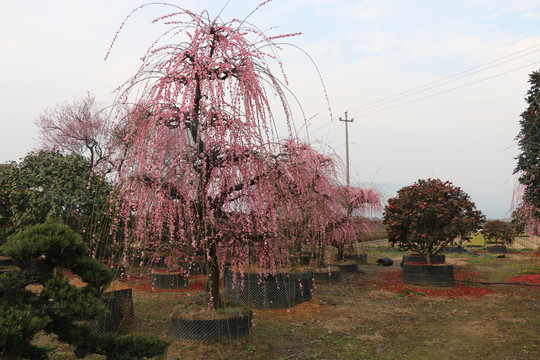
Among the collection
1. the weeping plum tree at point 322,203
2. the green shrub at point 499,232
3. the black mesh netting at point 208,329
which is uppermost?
the weeping plum tree at point 322,203

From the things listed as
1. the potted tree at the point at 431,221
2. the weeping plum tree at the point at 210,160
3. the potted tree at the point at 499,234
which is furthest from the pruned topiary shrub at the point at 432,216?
the potted tree at the point at 499,234

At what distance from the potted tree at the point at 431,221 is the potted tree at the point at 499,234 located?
12.6 meters

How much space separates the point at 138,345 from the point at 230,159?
2251 mm

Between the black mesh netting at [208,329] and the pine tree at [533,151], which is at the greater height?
the pine tree at [533,151]

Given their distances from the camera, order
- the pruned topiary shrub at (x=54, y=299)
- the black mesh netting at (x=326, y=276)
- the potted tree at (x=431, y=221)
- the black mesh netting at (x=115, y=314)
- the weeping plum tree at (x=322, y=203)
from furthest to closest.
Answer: the black mesh netting at (x=326, y=276)
the potted tree at (x=431, y=221)
the black mesh netting at (x=115, y=314)
the weeping plum tree at (x=322, y=203)
the pruned topiary shrub at (x=54, y=299)

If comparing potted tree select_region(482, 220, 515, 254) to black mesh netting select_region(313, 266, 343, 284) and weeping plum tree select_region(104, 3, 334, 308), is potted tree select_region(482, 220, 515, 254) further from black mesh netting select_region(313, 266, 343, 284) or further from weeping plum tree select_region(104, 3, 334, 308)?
weeping plum tree select_region(104, 3, 334, 308)

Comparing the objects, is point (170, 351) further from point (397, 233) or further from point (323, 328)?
point (397, 233)

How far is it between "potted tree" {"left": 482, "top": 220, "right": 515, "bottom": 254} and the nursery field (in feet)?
39.9

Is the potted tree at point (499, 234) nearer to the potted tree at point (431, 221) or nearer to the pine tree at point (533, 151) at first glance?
the potted tree at point (431, 221)

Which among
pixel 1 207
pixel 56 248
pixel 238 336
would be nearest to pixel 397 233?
pixel 238 336

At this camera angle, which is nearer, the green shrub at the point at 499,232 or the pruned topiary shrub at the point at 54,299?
the pruned topiary shrub at the point at 54,299

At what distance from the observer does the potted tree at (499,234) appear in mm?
21609

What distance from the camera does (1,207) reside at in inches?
400

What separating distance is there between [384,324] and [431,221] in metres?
5.33
